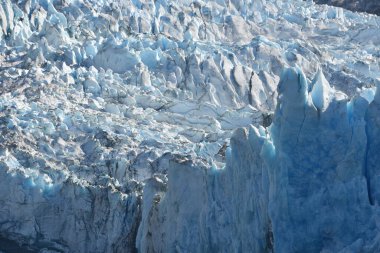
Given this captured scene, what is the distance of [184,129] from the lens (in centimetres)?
1494

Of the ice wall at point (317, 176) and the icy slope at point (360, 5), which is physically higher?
the icy slope at point (360, 5)

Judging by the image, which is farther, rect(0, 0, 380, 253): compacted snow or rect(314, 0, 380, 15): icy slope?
rect(314, 0, 380, 15): icy slope

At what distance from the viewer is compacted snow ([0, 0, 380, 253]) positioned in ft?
28.8

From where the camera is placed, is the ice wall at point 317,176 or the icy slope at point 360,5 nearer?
the ice wall at point 317,176

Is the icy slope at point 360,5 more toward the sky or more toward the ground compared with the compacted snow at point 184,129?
more toward the sky

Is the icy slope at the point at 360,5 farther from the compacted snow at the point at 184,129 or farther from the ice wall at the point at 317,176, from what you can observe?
the ice wall at the point at 317,176

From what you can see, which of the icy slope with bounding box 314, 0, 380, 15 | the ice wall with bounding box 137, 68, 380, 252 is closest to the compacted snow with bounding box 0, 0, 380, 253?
the ice wall with bounding box 137, 68, 380, 252

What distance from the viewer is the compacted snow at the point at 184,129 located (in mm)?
8789

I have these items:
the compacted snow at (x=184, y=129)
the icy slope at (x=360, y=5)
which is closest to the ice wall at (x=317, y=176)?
the compacted snow at (x=184, y=129)

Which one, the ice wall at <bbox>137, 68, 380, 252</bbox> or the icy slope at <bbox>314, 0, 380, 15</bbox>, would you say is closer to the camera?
the ice wall at <bbox>137, 68, 380, 252</bbox>

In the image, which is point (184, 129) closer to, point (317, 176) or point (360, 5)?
point (317, 176)

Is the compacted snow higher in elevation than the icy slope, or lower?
lower

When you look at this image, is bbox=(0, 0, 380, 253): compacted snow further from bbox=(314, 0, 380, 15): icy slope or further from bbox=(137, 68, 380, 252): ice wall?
bbox=(314, 0, 380, 15): icy slope

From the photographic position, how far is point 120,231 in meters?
11.1
